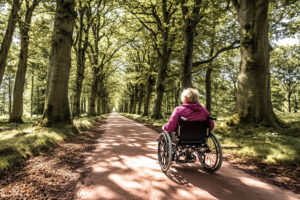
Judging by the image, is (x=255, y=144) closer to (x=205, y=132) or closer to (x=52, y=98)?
(x=205, y=132)

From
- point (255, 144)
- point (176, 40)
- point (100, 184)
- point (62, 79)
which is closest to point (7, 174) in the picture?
point (100, 184)

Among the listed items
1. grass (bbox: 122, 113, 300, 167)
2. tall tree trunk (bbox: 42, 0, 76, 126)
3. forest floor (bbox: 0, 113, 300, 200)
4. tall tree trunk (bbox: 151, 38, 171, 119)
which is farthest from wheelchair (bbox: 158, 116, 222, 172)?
tall tree trunk (bbox: 151, 38, 171, 119)

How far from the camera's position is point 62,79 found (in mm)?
6578

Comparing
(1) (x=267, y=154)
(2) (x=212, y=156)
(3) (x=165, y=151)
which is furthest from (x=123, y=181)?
(1) (x=267, y=154)

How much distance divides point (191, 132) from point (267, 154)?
2.53 meters

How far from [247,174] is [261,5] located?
6639 mm

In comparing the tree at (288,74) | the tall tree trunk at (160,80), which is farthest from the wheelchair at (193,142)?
the tree at (288,74)

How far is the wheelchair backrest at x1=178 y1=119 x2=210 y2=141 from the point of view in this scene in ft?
9.61

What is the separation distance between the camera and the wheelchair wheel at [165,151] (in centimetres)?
292

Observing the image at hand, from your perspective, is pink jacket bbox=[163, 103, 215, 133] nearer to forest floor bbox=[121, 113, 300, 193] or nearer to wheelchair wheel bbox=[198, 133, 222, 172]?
wheelchair wheel bbox=[198, 133, 222, 172]

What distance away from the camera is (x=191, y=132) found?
2.95 metres

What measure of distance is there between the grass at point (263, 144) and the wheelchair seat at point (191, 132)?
2.02 metres

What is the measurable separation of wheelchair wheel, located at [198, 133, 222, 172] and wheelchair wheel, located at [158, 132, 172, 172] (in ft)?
2.37

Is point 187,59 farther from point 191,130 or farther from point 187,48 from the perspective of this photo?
point 191,130
